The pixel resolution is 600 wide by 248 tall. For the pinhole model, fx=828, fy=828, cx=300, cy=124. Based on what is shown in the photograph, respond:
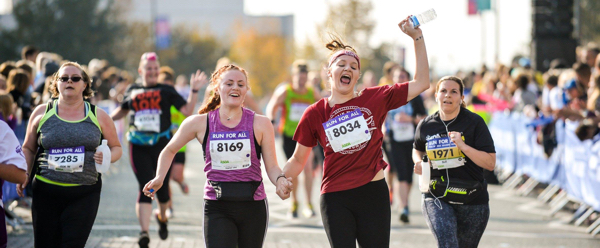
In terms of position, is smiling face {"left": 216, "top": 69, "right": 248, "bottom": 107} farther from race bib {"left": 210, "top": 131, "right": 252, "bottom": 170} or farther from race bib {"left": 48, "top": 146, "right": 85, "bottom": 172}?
race bib {"left": 48, "top": 146, "right": 85, "bottom": 172}

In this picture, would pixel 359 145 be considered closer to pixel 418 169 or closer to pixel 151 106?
pixel 418 169

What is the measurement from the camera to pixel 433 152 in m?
6.50

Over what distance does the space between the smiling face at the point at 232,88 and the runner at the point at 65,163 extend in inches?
48.4

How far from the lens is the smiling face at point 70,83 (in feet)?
21.0

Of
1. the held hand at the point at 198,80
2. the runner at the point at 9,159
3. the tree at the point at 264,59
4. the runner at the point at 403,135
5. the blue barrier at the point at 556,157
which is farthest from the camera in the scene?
the tree at the point at 264,59

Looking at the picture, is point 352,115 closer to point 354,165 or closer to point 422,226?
point 354,165

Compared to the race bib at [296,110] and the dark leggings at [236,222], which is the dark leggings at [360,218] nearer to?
the dark leggings at [236,222]

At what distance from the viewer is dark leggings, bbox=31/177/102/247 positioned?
6.11 metres

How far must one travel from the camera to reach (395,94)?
5.81 metres

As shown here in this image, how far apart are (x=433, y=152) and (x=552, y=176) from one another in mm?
6663

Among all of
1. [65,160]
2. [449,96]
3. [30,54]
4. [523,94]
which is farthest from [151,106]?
[523,94]

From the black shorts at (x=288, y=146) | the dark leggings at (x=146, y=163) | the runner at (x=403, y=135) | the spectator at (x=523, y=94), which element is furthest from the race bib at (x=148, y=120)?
the spectator at (x=523, y=94)

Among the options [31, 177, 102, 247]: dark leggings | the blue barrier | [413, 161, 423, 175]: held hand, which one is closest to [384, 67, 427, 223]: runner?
the blue barrier

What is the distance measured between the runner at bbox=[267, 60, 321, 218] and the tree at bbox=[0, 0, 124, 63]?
37.2 metres
